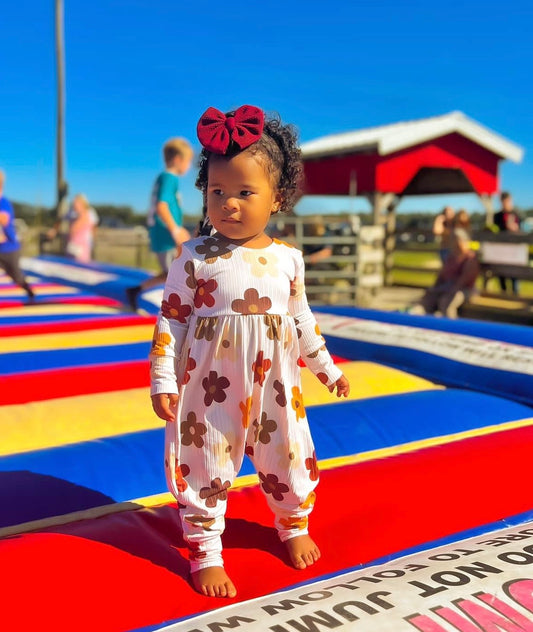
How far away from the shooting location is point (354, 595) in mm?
1308

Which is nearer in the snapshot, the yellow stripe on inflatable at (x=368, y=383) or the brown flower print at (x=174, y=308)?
the brown flower print at (x=174, y=308)

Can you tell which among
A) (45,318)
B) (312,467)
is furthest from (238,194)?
(45,318)

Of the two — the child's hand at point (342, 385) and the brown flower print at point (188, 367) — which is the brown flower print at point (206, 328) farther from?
the child's hand at point (342, 385)

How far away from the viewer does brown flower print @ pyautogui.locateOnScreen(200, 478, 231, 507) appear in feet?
4.80

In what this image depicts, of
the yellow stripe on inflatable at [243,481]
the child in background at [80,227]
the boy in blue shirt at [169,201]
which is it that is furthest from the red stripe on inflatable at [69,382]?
the child in background at [80,227]

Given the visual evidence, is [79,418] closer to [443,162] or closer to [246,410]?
[246,410]

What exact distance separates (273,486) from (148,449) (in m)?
0.61

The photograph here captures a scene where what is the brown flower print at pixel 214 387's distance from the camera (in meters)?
1.44

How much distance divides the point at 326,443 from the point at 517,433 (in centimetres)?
68

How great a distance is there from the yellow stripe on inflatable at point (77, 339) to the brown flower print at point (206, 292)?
7.27 feet

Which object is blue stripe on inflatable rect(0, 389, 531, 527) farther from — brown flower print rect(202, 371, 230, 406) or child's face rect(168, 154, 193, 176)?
child's face rect(168, 154, 193, 176)

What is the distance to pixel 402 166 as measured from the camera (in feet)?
36.1

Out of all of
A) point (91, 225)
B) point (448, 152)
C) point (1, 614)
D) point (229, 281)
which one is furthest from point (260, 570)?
point (448, 152)

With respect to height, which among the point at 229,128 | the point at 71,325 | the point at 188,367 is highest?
the point at 229,128
